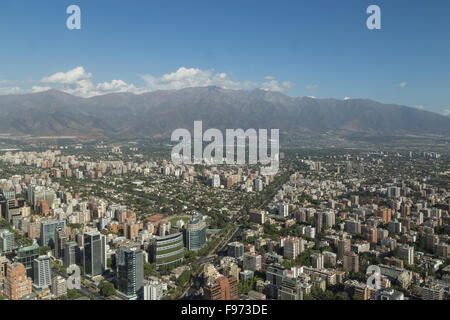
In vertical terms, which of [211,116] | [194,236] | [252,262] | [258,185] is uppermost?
[211,116]

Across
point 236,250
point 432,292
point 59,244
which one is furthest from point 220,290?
point 59,244

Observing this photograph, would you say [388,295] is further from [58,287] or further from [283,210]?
[283,210]

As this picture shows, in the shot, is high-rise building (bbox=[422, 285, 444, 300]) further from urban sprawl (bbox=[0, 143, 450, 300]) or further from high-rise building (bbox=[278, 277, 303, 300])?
high-rise building (bbox=[278, 277, 303, 300])

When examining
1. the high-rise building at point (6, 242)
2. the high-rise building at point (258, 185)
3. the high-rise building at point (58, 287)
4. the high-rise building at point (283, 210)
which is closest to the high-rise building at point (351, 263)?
the high-rise building at point (283, 210)

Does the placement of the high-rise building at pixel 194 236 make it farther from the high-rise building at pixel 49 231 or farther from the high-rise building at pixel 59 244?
the high-rise building at pixel 49 231
